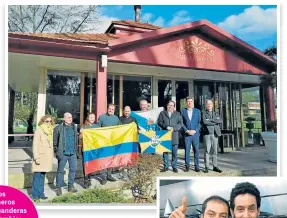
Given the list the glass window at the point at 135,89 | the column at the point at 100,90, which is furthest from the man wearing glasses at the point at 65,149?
the glass window at the point at 135,89

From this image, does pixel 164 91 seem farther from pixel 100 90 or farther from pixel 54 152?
pixel 54 152

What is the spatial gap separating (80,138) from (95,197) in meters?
1.02

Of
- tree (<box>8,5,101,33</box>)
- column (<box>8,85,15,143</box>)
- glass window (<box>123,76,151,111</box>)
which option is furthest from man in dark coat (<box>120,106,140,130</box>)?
column (<box>8,85,15,143</box>)

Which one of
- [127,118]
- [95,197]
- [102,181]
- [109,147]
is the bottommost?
[95,197]

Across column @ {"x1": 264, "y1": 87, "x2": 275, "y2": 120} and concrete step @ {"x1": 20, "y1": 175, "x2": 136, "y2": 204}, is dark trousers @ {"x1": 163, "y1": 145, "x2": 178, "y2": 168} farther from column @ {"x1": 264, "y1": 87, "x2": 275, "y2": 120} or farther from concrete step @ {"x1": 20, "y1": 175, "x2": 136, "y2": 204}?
column @ {"x1": 264, "y1": 87, "x2": 275, "y2": 120}

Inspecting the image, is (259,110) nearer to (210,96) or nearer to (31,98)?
(210,96)

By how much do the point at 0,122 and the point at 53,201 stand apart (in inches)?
64.1

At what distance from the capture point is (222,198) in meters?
3.55

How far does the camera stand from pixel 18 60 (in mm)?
5617

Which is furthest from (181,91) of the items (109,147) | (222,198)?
(222,198)

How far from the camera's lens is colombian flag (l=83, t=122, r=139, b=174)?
4789mm

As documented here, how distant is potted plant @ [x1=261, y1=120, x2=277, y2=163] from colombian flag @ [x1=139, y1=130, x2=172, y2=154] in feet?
6.47

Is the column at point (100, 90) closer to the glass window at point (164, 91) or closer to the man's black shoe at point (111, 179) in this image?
the man's black shoe at point (111, 179)

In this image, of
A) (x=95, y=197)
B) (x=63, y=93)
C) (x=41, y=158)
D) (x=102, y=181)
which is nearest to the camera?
(x=41, y=158)
